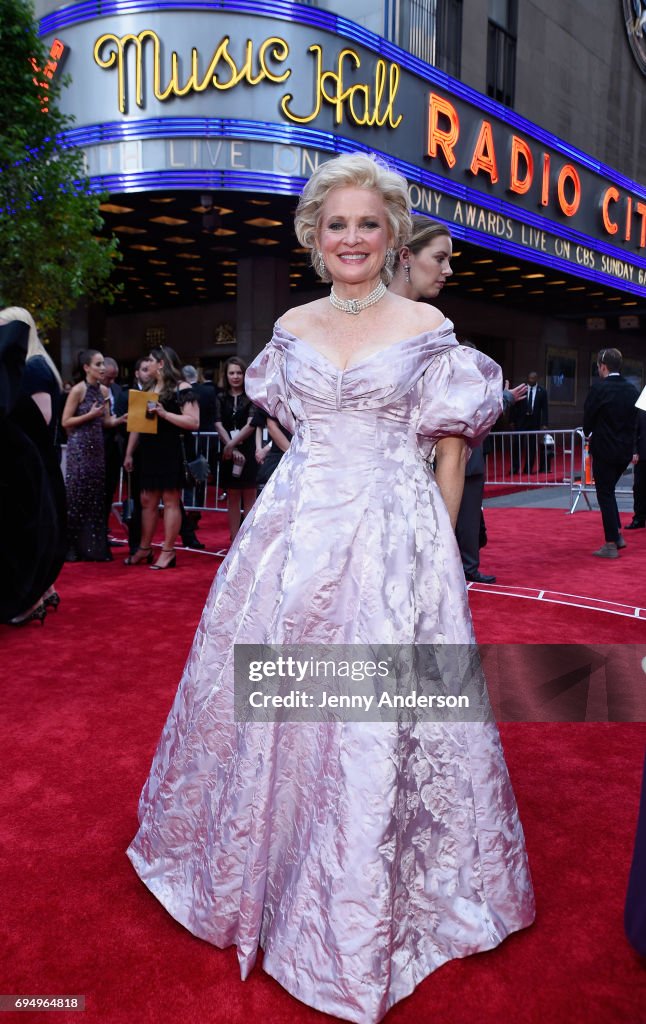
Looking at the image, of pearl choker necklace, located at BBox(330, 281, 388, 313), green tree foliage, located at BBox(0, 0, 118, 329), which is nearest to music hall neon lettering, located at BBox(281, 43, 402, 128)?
green tree foliage, located at BBox(0, 0, 118, 329)

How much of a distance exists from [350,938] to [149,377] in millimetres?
5113

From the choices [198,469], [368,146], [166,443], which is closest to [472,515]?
[166,443]

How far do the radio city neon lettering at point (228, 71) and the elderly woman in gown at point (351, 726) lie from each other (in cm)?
912

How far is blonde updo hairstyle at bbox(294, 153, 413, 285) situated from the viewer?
1880 mm

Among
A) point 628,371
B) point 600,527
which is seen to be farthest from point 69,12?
point 628,371

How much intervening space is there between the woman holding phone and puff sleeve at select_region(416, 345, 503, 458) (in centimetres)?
470

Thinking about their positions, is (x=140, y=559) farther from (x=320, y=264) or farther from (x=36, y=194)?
(x=36, y=194)

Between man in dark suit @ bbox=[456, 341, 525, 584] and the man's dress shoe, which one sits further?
the man's dress shoe

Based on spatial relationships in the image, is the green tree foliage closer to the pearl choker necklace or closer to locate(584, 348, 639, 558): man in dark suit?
locate(584, 348, 639, 558): man in dark suit

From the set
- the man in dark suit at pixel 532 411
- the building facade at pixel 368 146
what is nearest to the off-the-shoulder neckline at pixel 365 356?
the building facade at pixel 368 146

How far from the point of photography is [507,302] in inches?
758

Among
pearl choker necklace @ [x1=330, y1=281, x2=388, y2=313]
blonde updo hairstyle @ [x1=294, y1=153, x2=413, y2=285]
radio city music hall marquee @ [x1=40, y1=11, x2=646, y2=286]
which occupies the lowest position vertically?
pearl choker necklace @ [x1=330, y1=281, x2=388, y2=313]

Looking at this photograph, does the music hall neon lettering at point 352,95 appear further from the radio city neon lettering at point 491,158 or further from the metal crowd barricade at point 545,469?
the metal crowd barricade at point 545,469

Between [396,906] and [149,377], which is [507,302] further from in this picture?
[396,906]
